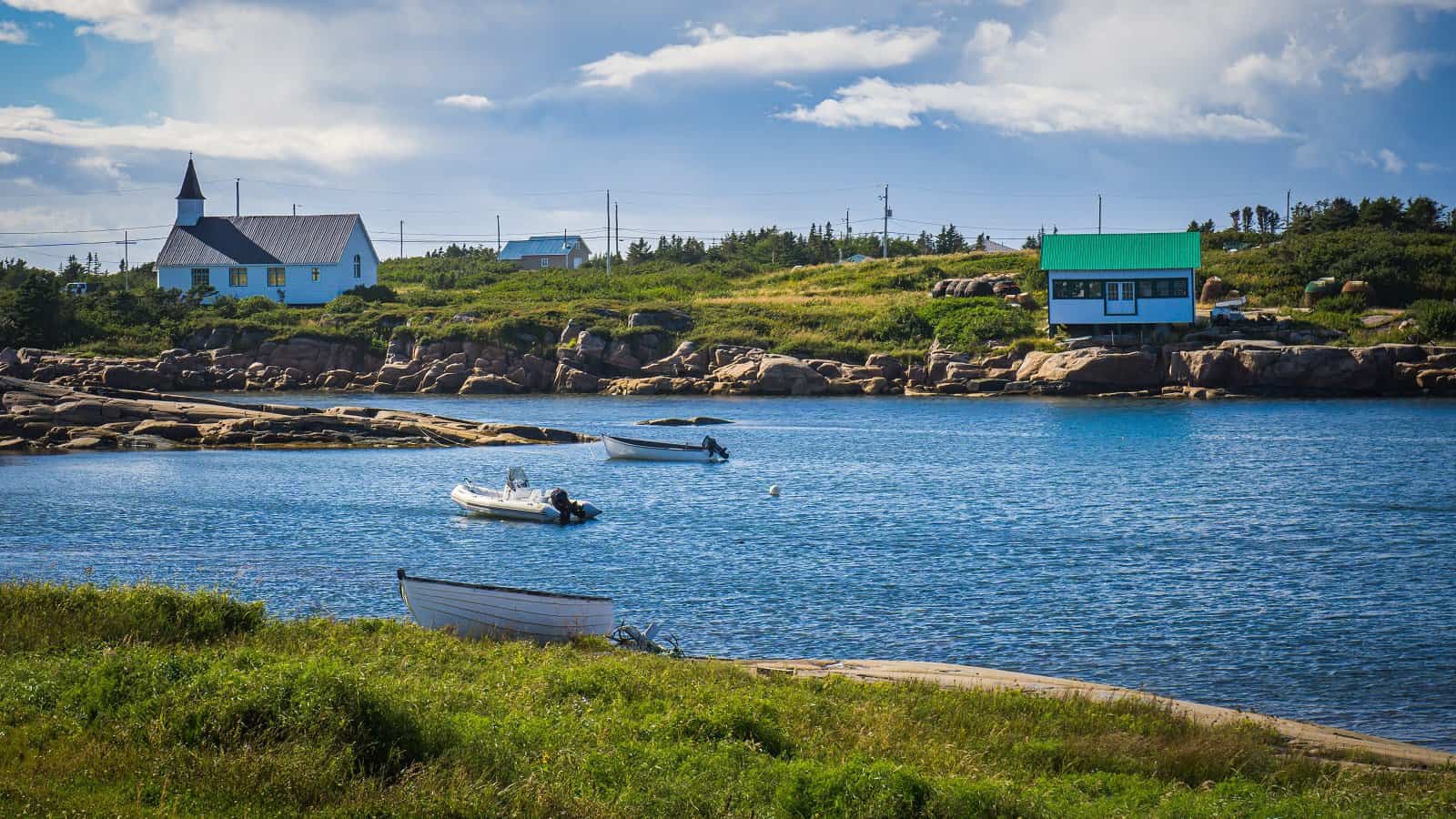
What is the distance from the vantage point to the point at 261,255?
103188 millimetres

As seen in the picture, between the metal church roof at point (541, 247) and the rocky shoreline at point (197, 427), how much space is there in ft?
279

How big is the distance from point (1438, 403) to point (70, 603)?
7311 centimetres

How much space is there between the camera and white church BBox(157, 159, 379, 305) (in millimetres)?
102938

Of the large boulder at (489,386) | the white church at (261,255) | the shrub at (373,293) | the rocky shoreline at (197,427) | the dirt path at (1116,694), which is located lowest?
the dirt path at (1116,694)

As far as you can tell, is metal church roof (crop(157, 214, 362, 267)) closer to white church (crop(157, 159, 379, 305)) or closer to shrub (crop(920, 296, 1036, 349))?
white church (crop(157, 159, 379, 305))

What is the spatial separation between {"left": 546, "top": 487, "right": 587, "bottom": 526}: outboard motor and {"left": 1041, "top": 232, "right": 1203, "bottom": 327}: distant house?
53.8 m

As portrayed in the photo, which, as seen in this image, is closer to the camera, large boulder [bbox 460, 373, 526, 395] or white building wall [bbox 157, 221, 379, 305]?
large boulder [bbox 460, 373, 526, 395]

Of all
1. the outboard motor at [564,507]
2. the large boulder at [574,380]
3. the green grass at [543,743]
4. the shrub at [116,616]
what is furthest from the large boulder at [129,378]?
the green grass at [543,743]

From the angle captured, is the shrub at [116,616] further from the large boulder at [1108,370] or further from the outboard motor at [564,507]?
the large boulder at [1108,370]

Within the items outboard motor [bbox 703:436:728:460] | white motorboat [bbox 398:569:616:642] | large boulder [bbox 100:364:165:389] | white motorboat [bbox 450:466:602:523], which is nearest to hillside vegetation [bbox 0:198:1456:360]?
large boulder [bbox 100:364:165:389]

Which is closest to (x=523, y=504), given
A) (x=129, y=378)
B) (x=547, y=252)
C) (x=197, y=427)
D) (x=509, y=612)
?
(x=509, y=612)

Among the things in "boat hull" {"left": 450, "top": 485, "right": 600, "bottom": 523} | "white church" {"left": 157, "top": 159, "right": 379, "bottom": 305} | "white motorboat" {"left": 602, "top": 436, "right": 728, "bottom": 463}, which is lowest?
"boat hull" {"left": 450, "top": 485, "right": 600, "bottom": 523}

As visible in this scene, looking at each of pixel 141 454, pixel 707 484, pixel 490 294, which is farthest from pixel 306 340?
pixel 707 484

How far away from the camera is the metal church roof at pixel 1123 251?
7925cm
